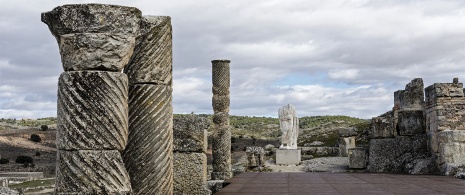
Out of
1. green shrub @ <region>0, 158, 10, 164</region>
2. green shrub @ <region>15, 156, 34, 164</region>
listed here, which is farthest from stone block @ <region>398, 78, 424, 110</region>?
green shrub @ <region>0, 158, 10, 164</region>

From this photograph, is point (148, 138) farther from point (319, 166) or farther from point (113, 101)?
point (319, 166)

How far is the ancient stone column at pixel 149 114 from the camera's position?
20.4 ft

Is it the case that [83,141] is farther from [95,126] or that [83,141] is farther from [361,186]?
[361,186]

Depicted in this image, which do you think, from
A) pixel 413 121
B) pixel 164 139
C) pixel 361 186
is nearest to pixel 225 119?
pixel 413 121

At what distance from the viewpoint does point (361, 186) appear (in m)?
11.6

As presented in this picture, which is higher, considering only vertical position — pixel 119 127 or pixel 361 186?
pixel 119 127

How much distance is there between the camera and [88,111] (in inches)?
207

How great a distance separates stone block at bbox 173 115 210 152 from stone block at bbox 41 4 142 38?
5.06m

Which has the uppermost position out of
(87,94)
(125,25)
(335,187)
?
(125,25)

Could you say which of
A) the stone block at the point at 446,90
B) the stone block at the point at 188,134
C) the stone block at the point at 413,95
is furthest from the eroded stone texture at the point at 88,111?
the stone block at the point at 413,95

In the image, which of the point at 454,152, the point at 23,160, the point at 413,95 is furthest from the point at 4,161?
the point at 454,152

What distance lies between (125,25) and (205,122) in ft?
17.8

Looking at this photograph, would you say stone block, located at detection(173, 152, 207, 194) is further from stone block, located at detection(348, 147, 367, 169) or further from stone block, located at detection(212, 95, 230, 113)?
stone block, located at detection(348, 147, 367, 169)

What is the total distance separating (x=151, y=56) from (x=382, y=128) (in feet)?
44.8
